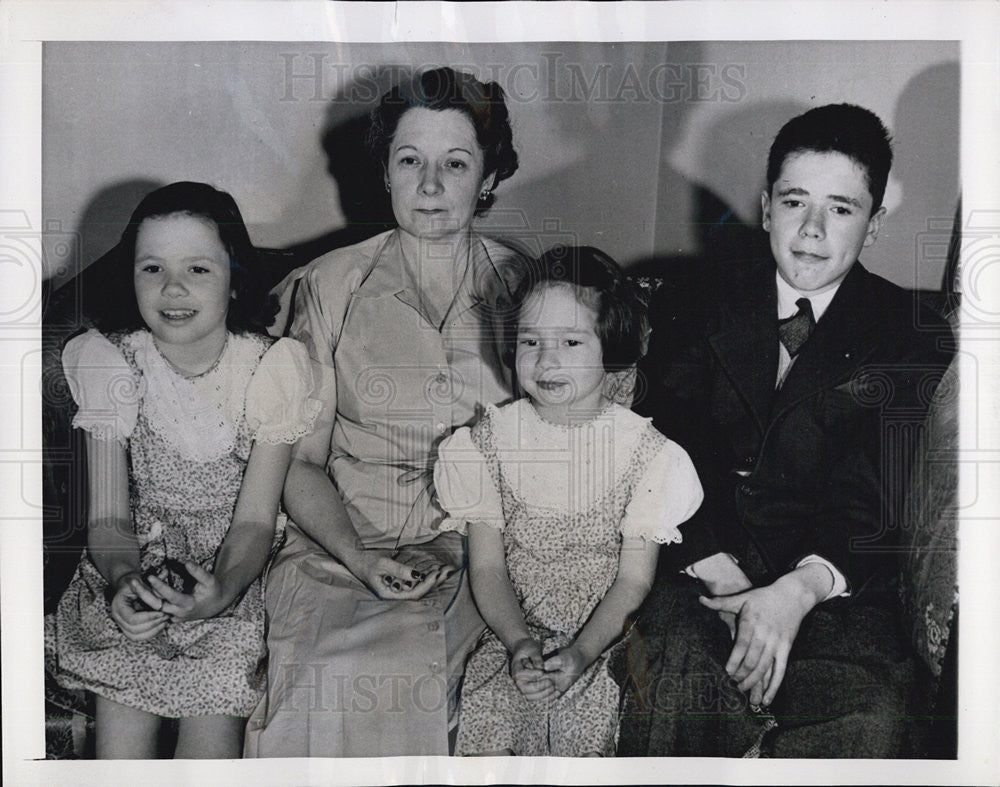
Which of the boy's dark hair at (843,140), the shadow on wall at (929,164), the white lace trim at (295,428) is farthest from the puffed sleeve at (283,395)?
the shadow on wall at (929,164)

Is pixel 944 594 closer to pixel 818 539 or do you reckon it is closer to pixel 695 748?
pixel 818 539

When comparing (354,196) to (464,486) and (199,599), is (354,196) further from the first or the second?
(199,599)

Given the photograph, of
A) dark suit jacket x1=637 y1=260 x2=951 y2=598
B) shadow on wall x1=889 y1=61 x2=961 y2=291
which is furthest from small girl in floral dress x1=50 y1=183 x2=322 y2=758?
shadow on wall x1=889 y1=61 x2=961 y2=291

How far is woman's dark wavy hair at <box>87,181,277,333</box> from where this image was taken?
111cm

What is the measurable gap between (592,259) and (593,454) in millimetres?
244

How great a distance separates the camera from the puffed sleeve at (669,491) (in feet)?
3.62

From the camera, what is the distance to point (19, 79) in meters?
1.14

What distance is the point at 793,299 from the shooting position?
112cm

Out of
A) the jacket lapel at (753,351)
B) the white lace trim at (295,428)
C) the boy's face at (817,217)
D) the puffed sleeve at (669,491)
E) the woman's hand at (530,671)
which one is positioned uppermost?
the boy's face at (817,217)

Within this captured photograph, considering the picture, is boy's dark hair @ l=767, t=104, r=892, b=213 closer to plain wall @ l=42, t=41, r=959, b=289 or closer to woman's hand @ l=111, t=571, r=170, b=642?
plain wall @ l=42, t=41, r=959, b=289

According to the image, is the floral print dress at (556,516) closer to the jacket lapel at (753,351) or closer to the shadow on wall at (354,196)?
the jacket lapel at (753,351)

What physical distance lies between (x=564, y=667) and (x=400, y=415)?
371mm

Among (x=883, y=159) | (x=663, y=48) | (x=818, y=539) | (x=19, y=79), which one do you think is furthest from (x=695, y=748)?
(x=19, y=79)

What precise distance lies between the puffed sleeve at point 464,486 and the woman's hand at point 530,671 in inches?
5.8
